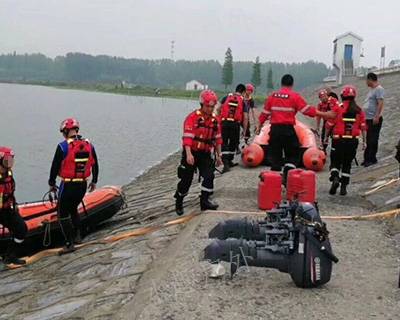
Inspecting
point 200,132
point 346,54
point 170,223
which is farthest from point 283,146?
point 346,54

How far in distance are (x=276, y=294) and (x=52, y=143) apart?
28.7 m

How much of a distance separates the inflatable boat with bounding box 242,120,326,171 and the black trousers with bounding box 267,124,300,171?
228cm

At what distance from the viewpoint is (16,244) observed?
8180mm

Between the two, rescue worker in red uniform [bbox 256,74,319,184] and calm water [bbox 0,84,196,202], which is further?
calm water [bbox 0,84,196,202]

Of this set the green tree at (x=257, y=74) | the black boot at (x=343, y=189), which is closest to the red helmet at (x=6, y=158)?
the black boot at (x=343, y=189)

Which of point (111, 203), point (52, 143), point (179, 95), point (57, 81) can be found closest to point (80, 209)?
point (111, 203)

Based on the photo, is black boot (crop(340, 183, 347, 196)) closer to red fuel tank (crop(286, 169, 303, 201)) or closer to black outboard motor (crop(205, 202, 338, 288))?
red fuel tank (crop(286, 169, 303, 201))

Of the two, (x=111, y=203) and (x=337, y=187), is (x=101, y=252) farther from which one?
(x=337, y=187)

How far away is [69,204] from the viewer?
26.4 feet

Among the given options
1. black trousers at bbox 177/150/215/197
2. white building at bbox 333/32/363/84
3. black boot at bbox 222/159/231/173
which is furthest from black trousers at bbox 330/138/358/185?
white building at bbox 333/32/363/84

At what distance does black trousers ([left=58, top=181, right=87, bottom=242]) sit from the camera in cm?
788

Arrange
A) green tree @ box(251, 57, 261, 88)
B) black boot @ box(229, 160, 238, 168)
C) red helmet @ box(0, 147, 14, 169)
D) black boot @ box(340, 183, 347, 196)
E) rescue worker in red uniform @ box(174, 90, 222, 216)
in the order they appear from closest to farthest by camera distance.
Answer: red helmet @ box(0, 147, 14, 169) < rescue worker in red uniform @ box(174, 90, 222, 216) < black boot @ box(340, 183, 347, 196) < black boot @ box(229, 160, 238, 168) < green tree @ box(251, 57, 261, 88)

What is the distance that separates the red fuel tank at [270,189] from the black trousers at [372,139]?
4.02 metres

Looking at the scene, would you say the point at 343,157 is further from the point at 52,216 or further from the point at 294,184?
the point at 52,216
